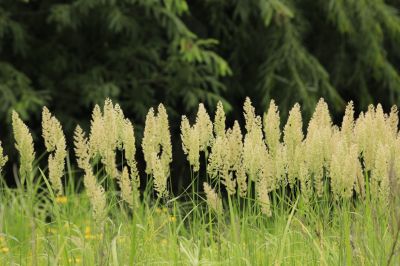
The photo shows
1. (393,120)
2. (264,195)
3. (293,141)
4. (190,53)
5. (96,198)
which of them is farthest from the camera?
(190,53)

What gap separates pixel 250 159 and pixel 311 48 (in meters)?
7.08

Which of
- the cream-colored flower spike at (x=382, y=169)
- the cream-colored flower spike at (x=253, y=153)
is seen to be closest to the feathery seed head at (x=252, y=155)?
the cream-colored flower spike at (x=253, y=153)

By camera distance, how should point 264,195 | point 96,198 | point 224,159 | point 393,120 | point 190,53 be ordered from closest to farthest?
point 96,198 → point 264,195 → point 224,159 → point 393,120 → point 190,53

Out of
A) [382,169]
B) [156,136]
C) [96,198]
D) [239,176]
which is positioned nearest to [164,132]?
[156,136]

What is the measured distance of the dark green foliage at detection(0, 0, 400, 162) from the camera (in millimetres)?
8445

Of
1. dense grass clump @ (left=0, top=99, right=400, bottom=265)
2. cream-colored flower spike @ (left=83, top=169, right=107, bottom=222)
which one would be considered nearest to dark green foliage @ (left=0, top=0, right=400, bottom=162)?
dense grass clump @ (left=0, top=99, right=400, bottom=265)

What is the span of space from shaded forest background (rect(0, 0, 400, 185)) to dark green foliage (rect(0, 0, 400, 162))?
0.01 metres

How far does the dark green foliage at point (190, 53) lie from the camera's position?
8.45 meters

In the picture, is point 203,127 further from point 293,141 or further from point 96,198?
point 96,198

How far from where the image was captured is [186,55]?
820 cm

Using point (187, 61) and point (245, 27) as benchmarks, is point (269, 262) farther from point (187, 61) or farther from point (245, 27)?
point (245, 27)

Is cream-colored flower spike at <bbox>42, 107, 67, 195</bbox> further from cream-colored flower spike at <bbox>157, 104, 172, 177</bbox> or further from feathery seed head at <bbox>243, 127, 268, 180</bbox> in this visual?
feathery seed head at <bbox>243, 127, 268, 180</bbox>

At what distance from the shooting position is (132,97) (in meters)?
8.92

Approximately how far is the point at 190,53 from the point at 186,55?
0.05 meters
